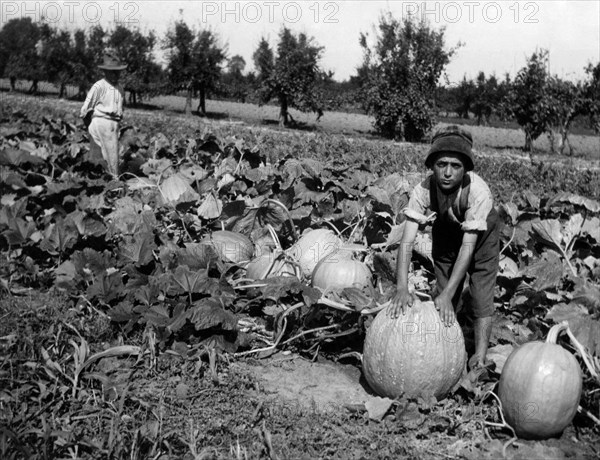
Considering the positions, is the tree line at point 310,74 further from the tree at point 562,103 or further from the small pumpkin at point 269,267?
the small pumpkin at point 269,267

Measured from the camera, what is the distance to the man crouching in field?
3391 mm

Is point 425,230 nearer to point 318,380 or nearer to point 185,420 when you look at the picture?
point 318,380

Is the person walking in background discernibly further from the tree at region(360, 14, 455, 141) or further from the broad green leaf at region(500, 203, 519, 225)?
the tree at region(360, 14, 455, 141)

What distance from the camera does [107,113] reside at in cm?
881

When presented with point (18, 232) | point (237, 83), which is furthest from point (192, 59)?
point (18, 232)

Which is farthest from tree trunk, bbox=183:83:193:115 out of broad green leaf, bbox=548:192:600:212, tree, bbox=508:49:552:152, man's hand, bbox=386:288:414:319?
man's hand, bbox=386:288:414:319

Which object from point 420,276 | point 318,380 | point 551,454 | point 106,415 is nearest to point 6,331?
point 106,415

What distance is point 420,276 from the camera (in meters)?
4.66

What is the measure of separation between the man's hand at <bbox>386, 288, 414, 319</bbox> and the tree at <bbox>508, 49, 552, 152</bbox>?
31819 mm

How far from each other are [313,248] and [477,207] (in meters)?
1.69

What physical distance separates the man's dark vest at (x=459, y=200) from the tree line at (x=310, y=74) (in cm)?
3066

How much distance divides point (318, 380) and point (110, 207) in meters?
3.31

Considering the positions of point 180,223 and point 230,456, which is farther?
point 180,223

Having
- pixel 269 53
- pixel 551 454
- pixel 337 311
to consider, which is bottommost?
pixel 551 454
